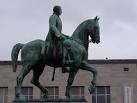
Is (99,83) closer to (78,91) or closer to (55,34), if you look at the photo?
(78,91)

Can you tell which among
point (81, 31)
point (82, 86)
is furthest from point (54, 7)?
point (82, 86)

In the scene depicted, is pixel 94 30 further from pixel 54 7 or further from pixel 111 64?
pixel 111 64

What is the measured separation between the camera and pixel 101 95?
6116 centimetres

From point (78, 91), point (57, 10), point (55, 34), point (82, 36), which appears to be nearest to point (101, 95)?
point (78, 91)

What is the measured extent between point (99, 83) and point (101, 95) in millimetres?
1176

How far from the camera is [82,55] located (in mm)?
20641

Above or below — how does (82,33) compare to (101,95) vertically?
above

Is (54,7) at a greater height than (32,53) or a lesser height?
greater

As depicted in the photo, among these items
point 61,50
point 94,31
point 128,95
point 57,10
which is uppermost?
point 57,10

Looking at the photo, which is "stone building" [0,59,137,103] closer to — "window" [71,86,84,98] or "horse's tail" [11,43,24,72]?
"window" [71,86,84,98]

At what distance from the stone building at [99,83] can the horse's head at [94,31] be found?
40.2 metres

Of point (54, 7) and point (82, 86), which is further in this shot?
point (82, 86)

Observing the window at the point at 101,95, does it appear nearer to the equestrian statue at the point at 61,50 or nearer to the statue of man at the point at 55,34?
the equestrian statue at the point at 61,50

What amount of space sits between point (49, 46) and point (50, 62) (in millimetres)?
559
